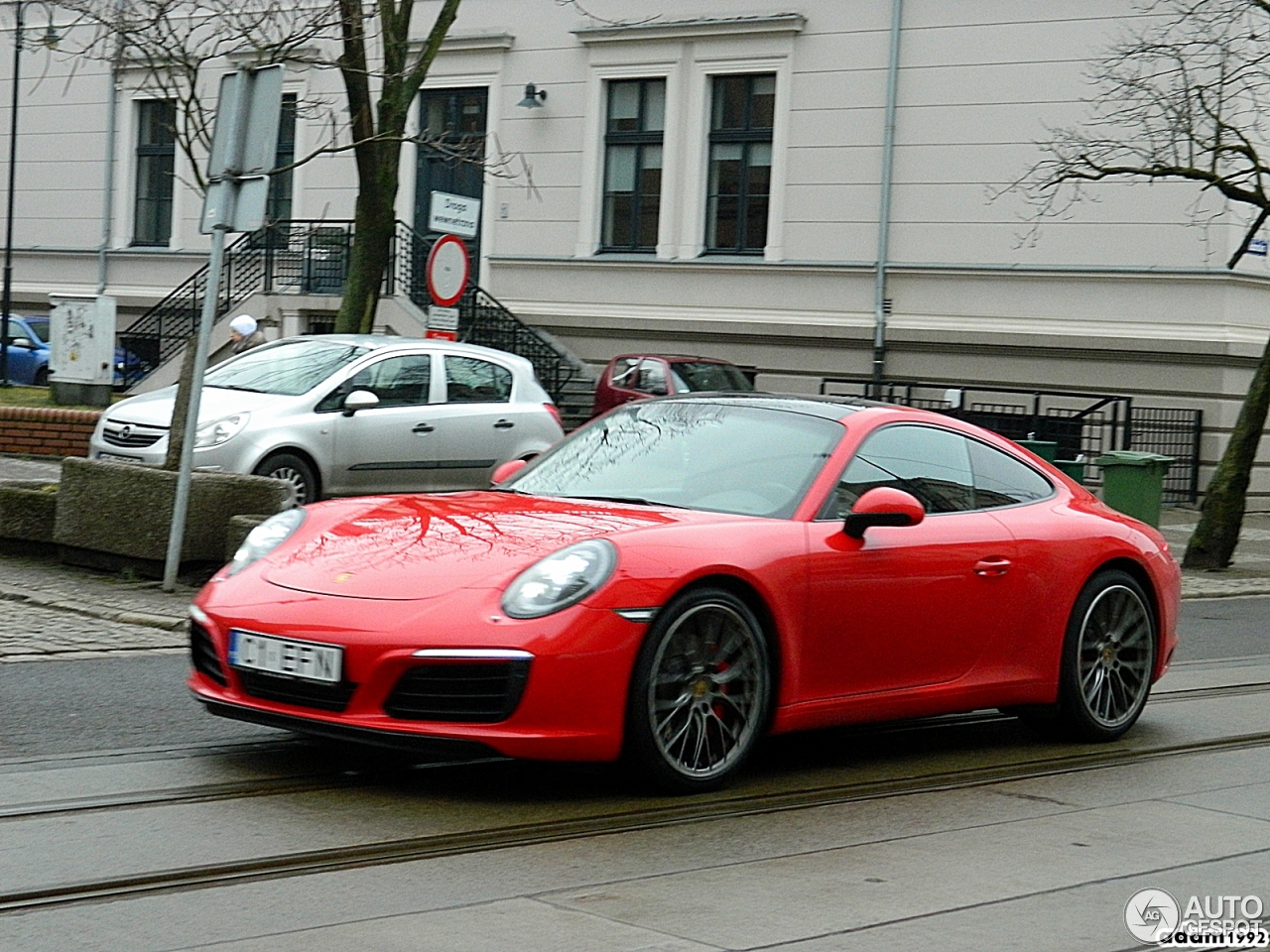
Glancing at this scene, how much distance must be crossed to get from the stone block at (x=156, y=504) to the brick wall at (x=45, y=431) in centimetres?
894

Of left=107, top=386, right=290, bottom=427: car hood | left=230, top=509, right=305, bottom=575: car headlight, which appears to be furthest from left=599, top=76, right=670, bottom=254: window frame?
left=230, top=509, right=305, bottom=575: car headlight

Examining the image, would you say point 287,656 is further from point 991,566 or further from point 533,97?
point 533,97

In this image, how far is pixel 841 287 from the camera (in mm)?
28766

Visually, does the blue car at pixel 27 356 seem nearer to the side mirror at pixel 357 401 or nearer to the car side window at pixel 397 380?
the car side window at pixel 397 380

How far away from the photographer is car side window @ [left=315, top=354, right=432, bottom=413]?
15.6 m

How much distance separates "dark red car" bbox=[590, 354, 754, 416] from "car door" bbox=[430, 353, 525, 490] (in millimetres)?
8955

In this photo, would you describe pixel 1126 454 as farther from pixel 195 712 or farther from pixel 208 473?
pixel 195 712

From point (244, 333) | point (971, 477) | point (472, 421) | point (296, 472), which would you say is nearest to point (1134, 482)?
point (472, 421)

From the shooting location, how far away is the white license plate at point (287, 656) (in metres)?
5.91

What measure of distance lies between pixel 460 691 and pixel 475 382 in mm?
10786

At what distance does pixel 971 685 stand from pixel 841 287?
71.9ft

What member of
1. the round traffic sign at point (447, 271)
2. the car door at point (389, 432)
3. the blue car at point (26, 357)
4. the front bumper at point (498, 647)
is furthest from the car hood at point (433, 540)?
the blue car at point (26, 357)

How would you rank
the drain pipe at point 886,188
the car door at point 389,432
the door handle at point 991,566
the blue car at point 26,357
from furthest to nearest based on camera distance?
the blue car at point 26,357, the drain pipe at point 886,188, the car door at point 389,432, the door handle at point 991,566

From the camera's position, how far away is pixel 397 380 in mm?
15883
